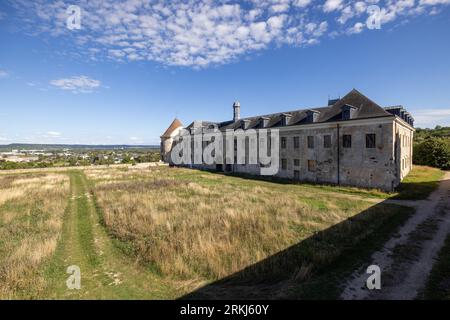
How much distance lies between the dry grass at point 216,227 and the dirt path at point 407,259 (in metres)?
1.21

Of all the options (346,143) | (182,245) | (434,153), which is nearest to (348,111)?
(346,143)

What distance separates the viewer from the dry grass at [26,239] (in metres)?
6.29

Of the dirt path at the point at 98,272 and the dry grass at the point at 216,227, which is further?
the dry grass at the point at 216,227

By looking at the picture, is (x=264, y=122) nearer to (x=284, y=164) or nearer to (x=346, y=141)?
(x=284, y=164)

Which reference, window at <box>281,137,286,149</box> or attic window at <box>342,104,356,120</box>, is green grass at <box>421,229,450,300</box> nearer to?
attic window at <box>342,104,356,120</box>

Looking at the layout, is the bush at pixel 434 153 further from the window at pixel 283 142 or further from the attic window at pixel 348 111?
the window at pixel 283 142

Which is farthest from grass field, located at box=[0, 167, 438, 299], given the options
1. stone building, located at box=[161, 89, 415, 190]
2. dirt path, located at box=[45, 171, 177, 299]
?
stone building, located at box=[161, 89, 415, 190]

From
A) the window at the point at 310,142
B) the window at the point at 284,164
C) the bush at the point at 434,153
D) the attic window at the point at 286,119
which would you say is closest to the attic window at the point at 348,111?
the window at the point at 310,142

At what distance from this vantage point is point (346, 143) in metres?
22.9

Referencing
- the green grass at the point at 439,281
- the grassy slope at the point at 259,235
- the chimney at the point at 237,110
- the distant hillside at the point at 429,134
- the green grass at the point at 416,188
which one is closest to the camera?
the green grass at the point at 439,281

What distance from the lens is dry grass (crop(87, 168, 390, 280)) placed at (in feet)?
24.6
